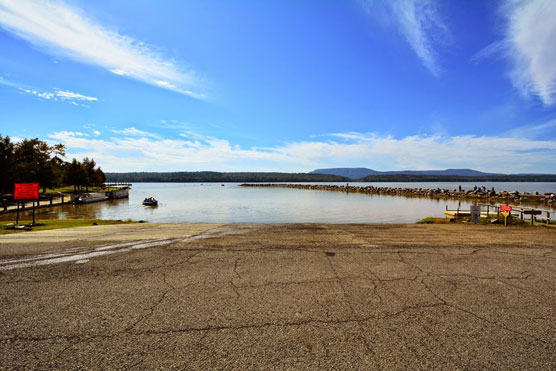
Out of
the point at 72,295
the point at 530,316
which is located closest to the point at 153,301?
the point at 72,295

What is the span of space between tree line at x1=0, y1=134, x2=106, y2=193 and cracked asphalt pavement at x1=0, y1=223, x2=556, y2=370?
44117 mm

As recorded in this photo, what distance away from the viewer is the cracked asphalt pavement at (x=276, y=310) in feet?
12.0

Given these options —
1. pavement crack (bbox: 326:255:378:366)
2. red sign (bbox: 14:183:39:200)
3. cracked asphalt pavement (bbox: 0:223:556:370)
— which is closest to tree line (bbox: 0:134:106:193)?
red sign (bbox: 14:183:39:200)

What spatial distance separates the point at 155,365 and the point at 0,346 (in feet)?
7.80

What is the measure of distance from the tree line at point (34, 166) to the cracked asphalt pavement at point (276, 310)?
4412 cm

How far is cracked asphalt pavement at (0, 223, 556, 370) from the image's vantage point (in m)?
3.67

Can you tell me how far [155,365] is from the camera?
349 centimetres

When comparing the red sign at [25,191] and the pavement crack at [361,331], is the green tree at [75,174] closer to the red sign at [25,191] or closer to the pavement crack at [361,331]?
the red sign at [25,191]

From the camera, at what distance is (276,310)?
16.2 ft

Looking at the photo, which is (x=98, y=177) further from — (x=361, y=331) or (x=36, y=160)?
(x=361, y=331)

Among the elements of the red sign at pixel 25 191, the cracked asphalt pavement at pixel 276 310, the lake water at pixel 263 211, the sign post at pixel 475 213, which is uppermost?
the red sign at pixel 25 191

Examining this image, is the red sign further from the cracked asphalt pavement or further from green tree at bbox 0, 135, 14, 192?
green tree at bbox 0, 135, 14, 192

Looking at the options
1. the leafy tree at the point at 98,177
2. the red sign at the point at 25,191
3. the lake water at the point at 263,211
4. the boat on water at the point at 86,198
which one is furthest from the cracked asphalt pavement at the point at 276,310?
the leafy tree at the point at 98,177

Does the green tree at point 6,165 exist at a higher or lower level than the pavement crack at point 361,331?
higher
